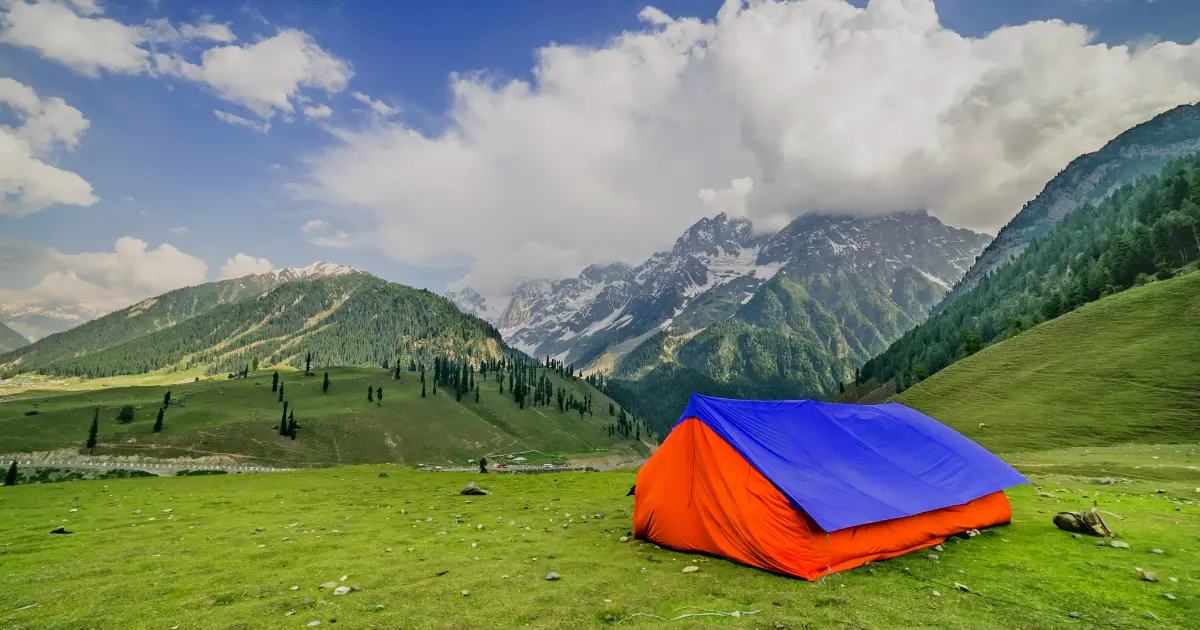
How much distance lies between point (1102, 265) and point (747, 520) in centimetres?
16943

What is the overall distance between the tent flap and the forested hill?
441 ft

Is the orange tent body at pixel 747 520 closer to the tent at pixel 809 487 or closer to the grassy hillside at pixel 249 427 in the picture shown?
the tent at pixel 809 487

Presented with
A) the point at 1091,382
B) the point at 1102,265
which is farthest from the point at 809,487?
the point at 1102,265

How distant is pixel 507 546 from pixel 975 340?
15011 centimetres

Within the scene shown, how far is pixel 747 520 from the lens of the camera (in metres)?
14.0

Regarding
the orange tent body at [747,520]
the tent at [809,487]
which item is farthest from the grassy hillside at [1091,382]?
the orange tent body at [747,520]

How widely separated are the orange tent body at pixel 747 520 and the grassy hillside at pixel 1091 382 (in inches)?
1959

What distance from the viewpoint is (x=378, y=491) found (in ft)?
124

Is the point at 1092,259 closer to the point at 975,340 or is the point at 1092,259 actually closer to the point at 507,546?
the point at 975,340

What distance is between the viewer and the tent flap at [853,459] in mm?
14258

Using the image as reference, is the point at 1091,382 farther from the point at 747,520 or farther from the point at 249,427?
the point at 249,427

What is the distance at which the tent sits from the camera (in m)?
13.5

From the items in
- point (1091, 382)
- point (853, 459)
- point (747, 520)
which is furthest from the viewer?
point (1091, 382)

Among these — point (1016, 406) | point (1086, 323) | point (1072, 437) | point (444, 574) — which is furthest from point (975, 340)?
point (444, 574)
